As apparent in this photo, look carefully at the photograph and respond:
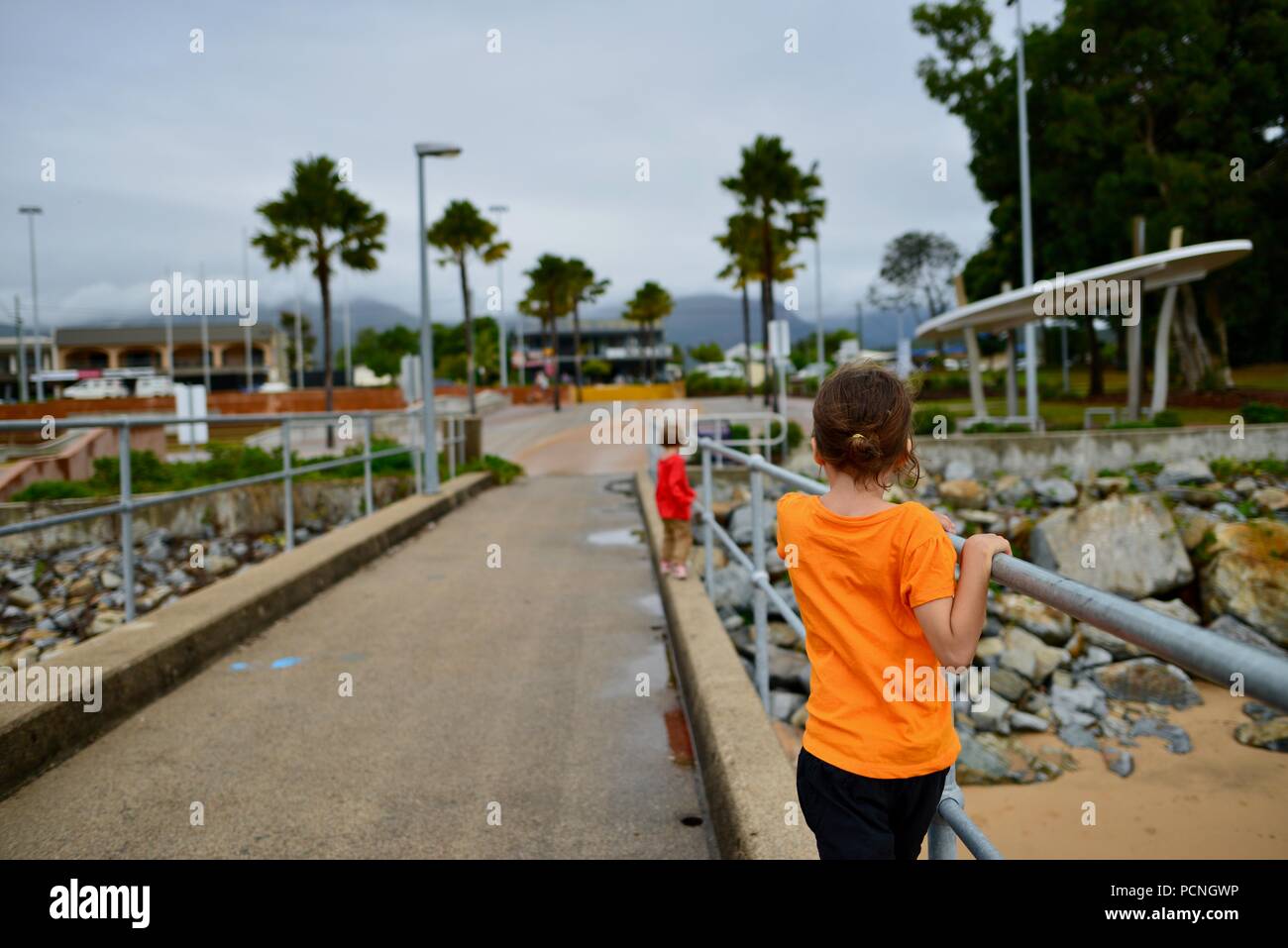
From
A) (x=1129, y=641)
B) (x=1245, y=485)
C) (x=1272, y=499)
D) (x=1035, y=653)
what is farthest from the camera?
(x=1245, y=485)

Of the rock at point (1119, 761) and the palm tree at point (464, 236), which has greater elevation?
the palm tree at point (464, 236)

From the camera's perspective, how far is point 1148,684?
367 inches

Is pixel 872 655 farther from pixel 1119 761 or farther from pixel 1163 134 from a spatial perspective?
pixel 1163 134

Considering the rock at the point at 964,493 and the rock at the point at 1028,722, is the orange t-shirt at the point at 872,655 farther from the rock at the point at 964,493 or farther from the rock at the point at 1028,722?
the rock at the point at 964,493

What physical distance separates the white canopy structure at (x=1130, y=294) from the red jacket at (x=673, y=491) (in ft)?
45.5

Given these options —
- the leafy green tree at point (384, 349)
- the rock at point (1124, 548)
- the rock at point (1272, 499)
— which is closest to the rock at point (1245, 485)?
the rock at point (1272, 499)

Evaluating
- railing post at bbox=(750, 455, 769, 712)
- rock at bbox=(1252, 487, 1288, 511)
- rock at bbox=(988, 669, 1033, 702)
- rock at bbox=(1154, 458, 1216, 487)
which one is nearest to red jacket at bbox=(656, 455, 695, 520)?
railing post at bbox=(750, 455, 769, 712)

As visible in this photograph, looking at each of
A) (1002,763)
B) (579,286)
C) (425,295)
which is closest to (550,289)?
(579,286)

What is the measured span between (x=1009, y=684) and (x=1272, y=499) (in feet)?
30.3

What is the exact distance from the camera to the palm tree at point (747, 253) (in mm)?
42375

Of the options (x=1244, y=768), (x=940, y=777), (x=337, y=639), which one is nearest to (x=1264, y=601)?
(x=1244, y=768)

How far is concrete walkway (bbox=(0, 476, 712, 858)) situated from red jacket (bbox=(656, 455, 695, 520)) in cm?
73

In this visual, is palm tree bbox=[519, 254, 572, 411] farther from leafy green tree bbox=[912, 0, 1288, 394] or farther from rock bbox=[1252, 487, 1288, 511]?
rock bbox=[1252, 487, 1288, 511]

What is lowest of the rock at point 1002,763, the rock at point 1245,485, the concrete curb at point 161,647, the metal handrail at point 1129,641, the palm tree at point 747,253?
the rock at point 1002,763
